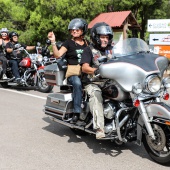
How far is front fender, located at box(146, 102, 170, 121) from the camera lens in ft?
12.2

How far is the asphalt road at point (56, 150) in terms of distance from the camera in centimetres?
411

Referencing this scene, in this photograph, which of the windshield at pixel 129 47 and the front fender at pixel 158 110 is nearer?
the front fender at pixel 158 110

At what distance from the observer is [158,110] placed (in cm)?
378

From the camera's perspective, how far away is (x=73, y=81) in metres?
4.82

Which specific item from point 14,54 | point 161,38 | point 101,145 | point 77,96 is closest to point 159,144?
point 101,145

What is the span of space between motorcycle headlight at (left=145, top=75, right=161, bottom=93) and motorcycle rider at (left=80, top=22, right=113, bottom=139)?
2.26 feet

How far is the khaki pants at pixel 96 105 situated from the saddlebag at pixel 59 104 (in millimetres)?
525

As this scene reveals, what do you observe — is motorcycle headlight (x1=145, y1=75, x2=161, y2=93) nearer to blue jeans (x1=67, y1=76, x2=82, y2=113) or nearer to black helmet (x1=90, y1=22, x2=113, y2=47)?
black helmet (x1=90, y1=22, x2=113, y2=47)

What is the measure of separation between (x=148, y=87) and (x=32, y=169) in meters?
1.76

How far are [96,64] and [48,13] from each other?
1901 centimetres

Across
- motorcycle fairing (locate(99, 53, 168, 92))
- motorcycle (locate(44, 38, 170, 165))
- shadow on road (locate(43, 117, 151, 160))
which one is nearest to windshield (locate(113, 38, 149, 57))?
motorcycle (locate(44, 38, 170, 165))

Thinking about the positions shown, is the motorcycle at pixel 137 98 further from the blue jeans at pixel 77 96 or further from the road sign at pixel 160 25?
the road sign at pixel 160 25

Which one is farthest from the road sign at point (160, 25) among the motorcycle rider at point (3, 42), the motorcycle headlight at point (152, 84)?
the motorcycle headlight at point (152, 84)

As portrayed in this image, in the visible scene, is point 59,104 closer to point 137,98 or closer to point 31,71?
point 137,98
